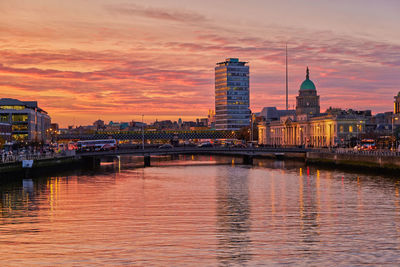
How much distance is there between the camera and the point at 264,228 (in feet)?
130

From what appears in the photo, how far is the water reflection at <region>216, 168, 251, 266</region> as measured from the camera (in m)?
31.3

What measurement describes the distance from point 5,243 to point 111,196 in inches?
1042

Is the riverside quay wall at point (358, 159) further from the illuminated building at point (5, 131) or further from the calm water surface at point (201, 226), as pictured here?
the illuminated building at point (5, 131)

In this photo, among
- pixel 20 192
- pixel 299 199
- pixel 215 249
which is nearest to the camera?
pixel 215 249

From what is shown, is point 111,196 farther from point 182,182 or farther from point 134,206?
point 182,182

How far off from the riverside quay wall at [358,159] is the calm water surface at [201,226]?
2167 cm

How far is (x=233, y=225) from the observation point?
41.2 meters

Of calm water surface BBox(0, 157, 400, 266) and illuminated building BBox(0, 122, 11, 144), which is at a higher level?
illuminated building BBox(0, 122, 11, 144)

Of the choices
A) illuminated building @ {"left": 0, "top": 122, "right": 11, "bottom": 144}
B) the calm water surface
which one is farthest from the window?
the calm water surface

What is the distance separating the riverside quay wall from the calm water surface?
71.1 feet

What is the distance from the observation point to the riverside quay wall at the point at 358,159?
89688mm

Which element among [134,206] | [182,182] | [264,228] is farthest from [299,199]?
[182,182]

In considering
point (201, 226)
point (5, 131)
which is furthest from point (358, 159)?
point (5, 131)

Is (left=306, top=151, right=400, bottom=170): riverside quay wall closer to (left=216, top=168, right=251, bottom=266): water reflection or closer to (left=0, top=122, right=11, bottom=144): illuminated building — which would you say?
(left=216, top=168, right=251, bottom=266): water reflection
